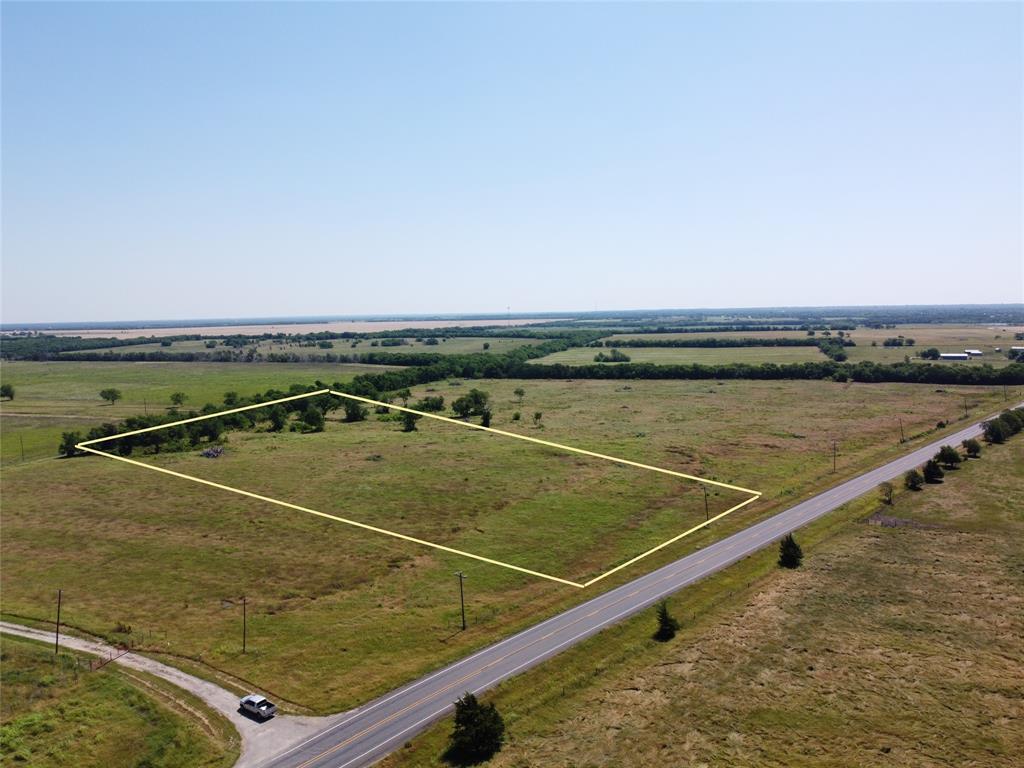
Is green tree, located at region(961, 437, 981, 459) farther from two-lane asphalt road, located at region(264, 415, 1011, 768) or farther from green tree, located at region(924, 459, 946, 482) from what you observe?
two-lane asphalt road, located at region(264, 415, 1011, 768)

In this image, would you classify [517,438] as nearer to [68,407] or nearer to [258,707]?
[258,707]

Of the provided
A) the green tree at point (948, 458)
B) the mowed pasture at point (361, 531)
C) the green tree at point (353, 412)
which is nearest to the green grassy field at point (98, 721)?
the mowed pasture at point (361, 531)

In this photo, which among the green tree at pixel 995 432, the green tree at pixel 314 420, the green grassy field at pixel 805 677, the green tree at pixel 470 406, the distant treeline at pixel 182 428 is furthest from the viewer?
the green tree at pixel 470 406

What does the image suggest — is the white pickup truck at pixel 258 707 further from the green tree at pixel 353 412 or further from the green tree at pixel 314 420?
the green tree at pixel 353 412

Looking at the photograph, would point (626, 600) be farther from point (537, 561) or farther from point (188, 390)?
point (188, 390)

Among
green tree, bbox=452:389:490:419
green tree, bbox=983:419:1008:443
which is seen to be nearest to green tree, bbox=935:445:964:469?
green tree, bbox=983:419:1008:443

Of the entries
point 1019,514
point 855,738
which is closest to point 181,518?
point 855,738
